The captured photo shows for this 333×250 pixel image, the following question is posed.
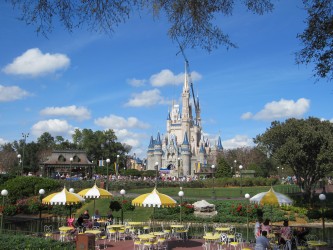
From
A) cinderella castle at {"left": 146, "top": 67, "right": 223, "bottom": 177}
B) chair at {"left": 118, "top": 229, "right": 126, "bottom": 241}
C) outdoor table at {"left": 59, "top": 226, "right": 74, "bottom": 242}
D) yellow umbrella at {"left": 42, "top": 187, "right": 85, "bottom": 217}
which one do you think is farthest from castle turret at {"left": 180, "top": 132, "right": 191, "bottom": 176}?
outdoor table at {"left": 59, "top": 226, "right": 74, "bottom": 242}

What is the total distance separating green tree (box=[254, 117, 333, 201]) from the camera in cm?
2667

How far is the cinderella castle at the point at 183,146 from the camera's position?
9494 centimetres

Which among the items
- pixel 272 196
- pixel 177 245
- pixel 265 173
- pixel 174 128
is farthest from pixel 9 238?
pixel 174 128

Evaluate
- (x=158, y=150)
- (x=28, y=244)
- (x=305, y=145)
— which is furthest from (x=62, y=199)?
(x=158, y=150)

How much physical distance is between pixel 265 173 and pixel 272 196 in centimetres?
5491

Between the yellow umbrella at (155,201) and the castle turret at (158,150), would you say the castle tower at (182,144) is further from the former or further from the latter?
the yellow umbrella at (155,201)

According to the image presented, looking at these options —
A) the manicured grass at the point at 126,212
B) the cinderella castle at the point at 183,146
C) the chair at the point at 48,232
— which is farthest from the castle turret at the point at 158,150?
the chair at the point at 48,232

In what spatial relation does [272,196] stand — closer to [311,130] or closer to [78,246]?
[78,246]

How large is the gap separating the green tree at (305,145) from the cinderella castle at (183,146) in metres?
56.9

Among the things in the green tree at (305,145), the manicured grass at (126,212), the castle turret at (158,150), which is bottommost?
the manicured grass at (126,212)

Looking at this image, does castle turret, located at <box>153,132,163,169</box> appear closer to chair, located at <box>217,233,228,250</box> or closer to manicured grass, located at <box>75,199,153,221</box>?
manicured grass, located at <box>75,199,153,221</box>

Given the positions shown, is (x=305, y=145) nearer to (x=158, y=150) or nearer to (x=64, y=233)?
(x=64, y=233)

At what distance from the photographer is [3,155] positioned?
76812 millimetres

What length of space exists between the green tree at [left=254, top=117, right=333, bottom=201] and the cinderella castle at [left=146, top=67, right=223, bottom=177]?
56.9 m
